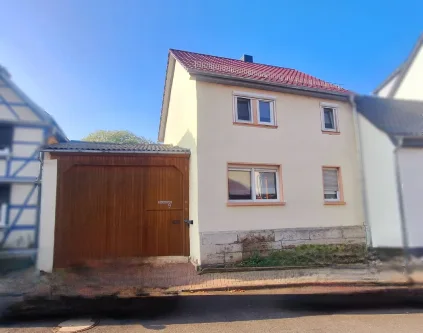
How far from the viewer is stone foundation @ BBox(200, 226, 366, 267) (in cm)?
698

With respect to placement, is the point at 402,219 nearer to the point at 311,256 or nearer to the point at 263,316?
the point at 311,256

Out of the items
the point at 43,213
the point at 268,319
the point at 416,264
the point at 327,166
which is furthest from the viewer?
the point at 327,166

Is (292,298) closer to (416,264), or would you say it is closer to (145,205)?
(416,264)

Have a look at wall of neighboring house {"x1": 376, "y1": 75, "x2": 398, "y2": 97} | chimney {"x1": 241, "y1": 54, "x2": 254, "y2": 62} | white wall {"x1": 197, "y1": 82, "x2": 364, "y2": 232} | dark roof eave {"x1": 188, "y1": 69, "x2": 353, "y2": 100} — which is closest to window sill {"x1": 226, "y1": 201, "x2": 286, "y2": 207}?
white wall {"x1": 197, "y1": 82, "x2": 364, "y2": 232}

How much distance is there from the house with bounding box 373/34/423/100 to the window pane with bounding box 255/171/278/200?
3600 millimetres

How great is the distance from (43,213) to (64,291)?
7.86 feet

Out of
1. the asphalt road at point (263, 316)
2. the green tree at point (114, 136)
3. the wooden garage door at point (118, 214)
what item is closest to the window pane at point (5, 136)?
the wooden garage door at point (118, 214)

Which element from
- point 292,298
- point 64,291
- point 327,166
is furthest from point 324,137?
point 64,291

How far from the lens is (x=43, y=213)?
22.0 feet

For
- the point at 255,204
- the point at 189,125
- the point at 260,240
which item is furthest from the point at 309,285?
the point at 189,125

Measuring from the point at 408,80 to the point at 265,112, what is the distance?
4199mm

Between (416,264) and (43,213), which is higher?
(43,213)

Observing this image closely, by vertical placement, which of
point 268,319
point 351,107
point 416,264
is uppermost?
point 351,107

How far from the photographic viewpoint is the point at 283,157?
8.26 metres
